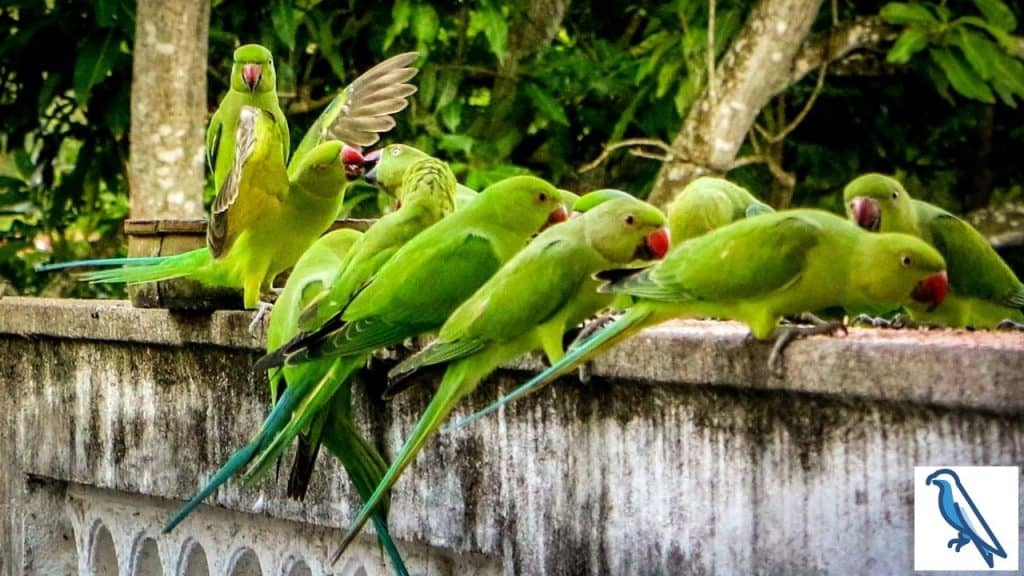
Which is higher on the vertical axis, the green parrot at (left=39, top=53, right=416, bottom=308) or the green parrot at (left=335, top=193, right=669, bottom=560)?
the green parrot at (left=39, top=53, right=416, bottom=308)

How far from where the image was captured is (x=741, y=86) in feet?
21.9

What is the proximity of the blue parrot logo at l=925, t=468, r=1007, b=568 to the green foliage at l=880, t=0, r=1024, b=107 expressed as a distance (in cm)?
456

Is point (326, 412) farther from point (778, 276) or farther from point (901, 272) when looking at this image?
point (901, 272)

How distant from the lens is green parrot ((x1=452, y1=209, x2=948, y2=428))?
2.57 metres

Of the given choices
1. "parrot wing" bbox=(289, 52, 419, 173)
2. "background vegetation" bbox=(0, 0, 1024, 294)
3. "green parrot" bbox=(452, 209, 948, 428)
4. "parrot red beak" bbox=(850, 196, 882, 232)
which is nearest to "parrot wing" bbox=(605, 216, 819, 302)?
"green parrot" bbox=(452, 209, 948, 428)

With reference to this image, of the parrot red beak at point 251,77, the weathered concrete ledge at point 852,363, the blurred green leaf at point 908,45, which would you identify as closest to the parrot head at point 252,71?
the parrot red beak at point 251,77

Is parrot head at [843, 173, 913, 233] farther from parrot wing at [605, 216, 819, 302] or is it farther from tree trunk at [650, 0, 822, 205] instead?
tree trunk at [650, 0, 822, 205]

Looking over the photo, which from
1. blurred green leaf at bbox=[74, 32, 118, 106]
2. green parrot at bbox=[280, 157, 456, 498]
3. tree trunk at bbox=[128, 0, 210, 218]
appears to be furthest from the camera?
blurred green leaf at bbox=[74, 32, 118, 106]

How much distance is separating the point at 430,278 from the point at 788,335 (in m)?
0.77

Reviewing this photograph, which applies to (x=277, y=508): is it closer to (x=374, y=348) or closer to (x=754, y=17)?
(x=374, y=348)

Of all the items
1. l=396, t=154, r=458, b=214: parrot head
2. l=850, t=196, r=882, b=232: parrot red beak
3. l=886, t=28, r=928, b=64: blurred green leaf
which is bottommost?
l=850, t=196, r=882, b=232: parrot red beak

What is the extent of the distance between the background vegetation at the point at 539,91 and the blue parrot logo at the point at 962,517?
15.0 ft

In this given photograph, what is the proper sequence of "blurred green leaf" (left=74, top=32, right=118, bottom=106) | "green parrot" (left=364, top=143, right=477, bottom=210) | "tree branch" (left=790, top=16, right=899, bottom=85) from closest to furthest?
"green parrot" (left=364, top=143, right=477, bottom=210), "blurred green leaf" (left=74, top=32, right=118, bottom=106), "tree branch" (left=790, top=16, right=899, bottom=85)

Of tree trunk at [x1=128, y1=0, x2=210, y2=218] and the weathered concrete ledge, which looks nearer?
the weathered concrete ledge
